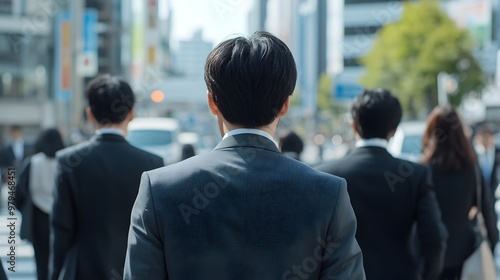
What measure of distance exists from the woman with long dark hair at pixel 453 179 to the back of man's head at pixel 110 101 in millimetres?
1766

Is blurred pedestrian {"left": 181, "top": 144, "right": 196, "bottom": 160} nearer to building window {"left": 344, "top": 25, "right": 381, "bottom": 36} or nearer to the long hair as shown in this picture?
the long hair

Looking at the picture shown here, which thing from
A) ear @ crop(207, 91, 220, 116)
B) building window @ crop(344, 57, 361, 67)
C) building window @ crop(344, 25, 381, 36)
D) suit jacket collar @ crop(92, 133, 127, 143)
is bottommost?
suit jacket collar @ crop(92, 133, 127, 143)

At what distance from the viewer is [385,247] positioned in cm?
336

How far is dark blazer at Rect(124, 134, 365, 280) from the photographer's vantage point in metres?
1.87

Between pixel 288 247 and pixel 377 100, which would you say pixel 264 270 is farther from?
pixel 377 100

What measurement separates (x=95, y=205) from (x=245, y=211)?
1.80 m

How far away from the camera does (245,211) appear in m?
1.89

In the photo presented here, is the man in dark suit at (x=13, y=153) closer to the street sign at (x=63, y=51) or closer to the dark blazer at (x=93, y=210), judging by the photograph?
the dark blazer at (x=93, y=210)

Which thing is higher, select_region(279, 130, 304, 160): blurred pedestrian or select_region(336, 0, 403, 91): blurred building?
select_region(336, 0, 403, 91): blurred building

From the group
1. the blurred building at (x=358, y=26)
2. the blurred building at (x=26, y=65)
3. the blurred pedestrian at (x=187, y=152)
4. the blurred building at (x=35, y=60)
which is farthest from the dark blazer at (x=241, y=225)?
the blurred building at (x=358, y=26)

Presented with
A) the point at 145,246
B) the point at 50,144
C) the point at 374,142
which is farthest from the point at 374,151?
the point at 50,144

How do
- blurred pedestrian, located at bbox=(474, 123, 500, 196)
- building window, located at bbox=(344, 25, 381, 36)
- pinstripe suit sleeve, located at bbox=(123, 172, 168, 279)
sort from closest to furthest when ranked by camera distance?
pinstripe suit sleeve, located at bbox=(123, 172, 168, 279) < blurred pedestrian, located at bbox=(474, 123, 500, 196) < building window, located at bbox=(344, 25, 381, 36)

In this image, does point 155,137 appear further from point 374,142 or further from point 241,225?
point 241,225

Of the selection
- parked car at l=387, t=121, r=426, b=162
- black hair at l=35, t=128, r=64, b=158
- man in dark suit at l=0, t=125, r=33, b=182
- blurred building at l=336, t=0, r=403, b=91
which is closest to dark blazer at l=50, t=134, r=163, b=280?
black hair at l=35, t=128, r=64, b=158
